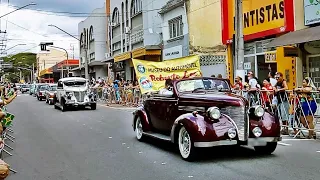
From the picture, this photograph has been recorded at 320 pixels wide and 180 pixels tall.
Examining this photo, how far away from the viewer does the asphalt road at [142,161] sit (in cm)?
744

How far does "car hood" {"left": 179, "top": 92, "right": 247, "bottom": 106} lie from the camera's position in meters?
8.44

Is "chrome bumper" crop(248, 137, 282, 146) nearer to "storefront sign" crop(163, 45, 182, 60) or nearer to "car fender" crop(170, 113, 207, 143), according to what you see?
"car fender" crop(170, 113, 207, 143)

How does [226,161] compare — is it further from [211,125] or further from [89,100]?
[89,100]

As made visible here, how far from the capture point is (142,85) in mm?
14438

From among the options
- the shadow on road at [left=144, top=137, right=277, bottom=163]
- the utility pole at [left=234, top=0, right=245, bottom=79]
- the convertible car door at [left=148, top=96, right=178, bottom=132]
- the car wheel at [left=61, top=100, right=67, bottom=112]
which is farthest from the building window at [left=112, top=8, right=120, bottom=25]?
the shadow on road at [left=144, top=137, right=277, bottom=163]

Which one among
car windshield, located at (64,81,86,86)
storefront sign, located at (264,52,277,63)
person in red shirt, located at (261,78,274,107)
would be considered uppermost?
storefront sign, located at (264,52,277,63)

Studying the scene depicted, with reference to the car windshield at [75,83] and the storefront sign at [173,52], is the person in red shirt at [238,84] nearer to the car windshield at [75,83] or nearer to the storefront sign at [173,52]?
the car windshield at [75,83]

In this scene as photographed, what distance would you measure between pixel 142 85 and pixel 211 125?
6417 millimetres

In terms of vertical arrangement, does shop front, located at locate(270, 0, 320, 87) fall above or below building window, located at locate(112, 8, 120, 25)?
below

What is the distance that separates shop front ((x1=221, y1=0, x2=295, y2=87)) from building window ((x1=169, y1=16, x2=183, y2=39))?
739 cm

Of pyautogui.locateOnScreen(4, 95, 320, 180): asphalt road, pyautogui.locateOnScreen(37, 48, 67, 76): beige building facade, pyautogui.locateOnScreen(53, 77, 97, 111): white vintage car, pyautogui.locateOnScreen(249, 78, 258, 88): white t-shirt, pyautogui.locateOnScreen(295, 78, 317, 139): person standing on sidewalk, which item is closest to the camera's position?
pyautogui.locateOnScreen(4, 95, 320, 180): asphalt road

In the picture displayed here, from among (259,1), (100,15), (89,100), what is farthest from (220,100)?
(100,15)

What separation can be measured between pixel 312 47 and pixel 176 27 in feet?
50.0

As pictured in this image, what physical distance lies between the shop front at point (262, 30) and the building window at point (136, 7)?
16997 mm
